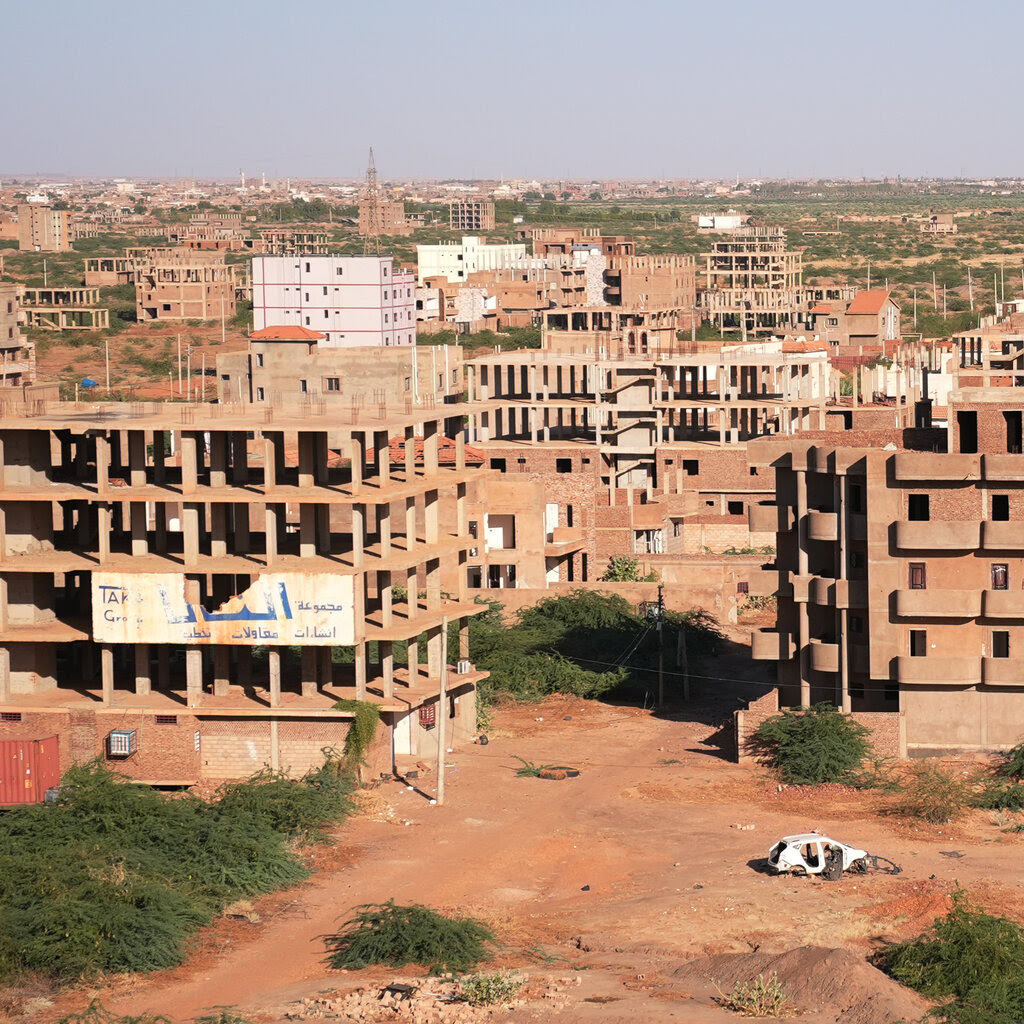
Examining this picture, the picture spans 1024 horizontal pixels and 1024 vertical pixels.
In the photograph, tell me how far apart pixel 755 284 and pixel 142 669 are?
129774mm

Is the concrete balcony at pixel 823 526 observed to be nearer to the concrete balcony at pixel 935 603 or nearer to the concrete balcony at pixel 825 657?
the concrete balcony at pixel 935 603

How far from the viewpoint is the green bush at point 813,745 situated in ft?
147

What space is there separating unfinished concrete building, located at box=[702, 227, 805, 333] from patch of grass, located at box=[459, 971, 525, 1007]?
11533cm

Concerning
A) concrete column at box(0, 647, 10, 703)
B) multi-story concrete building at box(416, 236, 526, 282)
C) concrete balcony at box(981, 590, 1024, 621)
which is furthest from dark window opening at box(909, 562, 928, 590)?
multi-story concrete building at box(416, 236, 526, 282)

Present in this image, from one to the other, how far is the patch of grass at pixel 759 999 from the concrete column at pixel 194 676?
1703cm

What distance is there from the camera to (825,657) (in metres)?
46.8

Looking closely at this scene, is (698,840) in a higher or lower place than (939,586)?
lower

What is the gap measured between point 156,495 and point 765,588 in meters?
14.1

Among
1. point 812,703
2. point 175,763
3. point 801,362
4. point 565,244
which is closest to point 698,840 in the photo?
point 812,703

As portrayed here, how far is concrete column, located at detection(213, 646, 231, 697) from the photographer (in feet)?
150

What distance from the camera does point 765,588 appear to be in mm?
47969

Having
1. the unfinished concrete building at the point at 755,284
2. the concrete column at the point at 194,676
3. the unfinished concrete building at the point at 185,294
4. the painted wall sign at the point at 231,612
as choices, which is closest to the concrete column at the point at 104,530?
the painted wall sign at the point at 231,612

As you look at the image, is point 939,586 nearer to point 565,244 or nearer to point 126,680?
point 126,680

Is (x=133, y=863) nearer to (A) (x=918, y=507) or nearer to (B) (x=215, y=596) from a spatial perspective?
(B) (x=215, y=596)
